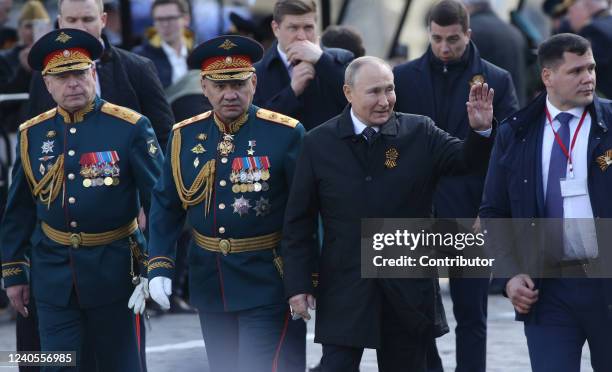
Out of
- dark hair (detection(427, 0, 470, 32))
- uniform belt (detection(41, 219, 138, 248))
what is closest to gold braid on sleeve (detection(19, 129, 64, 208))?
uniform belt (detection(41, 219, 138, 248))

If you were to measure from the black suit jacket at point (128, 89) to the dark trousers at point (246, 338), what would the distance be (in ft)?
5.98

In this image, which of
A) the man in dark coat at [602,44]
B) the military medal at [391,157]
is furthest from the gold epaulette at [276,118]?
the man in dark coat at [602,44]

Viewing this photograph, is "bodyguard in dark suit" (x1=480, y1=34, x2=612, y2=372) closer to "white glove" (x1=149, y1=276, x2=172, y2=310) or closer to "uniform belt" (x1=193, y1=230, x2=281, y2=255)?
"uniform belt" (x1=193, y1=230, x2=281, y2=255)

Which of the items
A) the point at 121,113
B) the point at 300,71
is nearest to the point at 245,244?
the point at 121,113

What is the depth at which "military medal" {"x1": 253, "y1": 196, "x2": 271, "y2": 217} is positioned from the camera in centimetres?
761

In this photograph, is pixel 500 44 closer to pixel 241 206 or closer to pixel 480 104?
pixel 241 206

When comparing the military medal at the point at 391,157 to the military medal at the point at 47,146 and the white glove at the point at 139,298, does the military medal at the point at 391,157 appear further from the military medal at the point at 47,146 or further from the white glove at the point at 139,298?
the military medal at the point at 47,146

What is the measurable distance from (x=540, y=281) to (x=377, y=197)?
0.82 meters

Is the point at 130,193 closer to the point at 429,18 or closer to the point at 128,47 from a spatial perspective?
the point at 429,18

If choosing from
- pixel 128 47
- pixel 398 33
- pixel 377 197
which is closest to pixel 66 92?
pixel 377 197

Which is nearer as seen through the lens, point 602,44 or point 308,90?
point 308,90

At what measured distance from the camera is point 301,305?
7234 millimetres

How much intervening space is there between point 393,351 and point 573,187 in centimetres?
112
